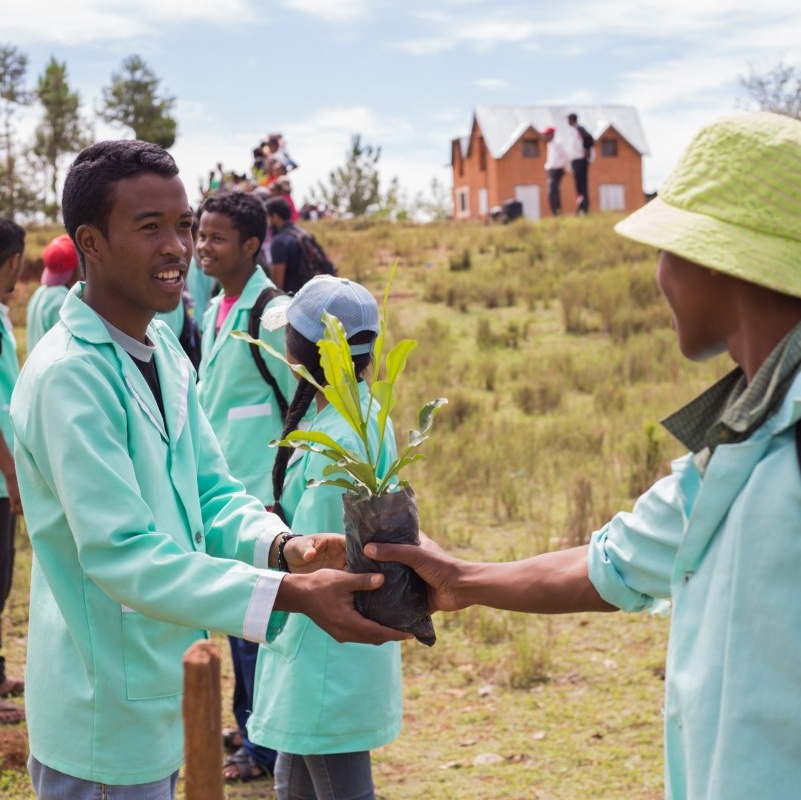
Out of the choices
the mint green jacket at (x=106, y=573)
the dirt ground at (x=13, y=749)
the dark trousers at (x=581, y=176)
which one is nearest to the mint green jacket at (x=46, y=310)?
the dirt ground at (x=13, y=749)

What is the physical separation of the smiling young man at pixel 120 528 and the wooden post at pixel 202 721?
2.39 feet

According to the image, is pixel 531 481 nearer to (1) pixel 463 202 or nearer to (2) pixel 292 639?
(2) pixel 292 639

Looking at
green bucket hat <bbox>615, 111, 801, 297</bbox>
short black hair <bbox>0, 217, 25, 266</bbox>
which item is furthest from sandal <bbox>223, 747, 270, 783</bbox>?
green bucket hat <bbox>615, 111, 801, 297</bbox>

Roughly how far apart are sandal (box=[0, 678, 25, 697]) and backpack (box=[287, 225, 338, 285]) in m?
3.61

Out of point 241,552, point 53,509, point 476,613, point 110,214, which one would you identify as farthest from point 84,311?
point 476,613

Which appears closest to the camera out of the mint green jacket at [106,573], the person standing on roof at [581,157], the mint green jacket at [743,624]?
the mint green jacket at [743,624]

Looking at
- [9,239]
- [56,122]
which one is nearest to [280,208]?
[9,239]

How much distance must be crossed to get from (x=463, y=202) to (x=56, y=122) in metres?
18.6

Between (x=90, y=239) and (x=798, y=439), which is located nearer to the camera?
(x=798, y=439)

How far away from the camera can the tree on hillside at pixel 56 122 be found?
134 feet

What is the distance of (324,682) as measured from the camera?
3150 millimetres

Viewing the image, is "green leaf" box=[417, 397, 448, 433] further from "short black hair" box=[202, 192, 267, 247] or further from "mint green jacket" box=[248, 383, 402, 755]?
"short black hair" box=[202, 192, 267, 247]

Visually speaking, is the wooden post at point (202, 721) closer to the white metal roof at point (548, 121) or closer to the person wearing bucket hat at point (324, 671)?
the person wearing bucket hat at point (324, 671)

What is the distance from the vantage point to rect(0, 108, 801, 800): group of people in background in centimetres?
175
